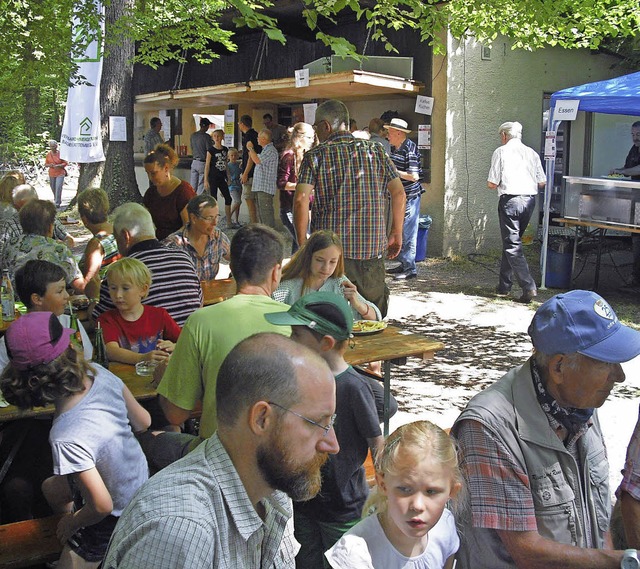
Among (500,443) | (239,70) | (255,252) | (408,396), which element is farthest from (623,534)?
(239,70)

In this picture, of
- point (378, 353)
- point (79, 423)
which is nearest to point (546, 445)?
point (79, 423)

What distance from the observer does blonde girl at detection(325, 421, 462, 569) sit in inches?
98.1

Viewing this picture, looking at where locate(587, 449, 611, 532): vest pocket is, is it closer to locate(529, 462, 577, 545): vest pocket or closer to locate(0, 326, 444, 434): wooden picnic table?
locate(529, 462, 577, 545): vest pocket

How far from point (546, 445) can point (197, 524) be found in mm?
1261

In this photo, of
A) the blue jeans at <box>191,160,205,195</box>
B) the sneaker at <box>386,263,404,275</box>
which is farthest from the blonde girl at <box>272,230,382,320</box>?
the blue jeans at <box>191,160,205,195</box>

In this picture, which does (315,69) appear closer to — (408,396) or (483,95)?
(483,95)

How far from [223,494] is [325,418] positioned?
27 cm

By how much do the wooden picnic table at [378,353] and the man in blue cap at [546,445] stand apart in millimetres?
2044

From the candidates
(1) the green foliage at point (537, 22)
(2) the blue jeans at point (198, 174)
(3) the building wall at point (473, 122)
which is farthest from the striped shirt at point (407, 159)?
(2) the blue jeans at point (198, 174)

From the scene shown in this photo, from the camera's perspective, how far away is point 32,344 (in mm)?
3158

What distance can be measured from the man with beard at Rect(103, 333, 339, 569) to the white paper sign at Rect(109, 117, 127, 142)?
12098 millimetres

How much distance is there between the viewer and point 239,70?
61.3 ft

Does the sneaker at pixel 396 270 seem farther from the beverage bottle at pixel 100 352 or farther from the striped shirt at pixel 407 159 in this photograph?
the beverage bottle at pixel 100 352

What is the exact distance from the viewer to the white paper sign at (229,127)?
1814 centimetres
